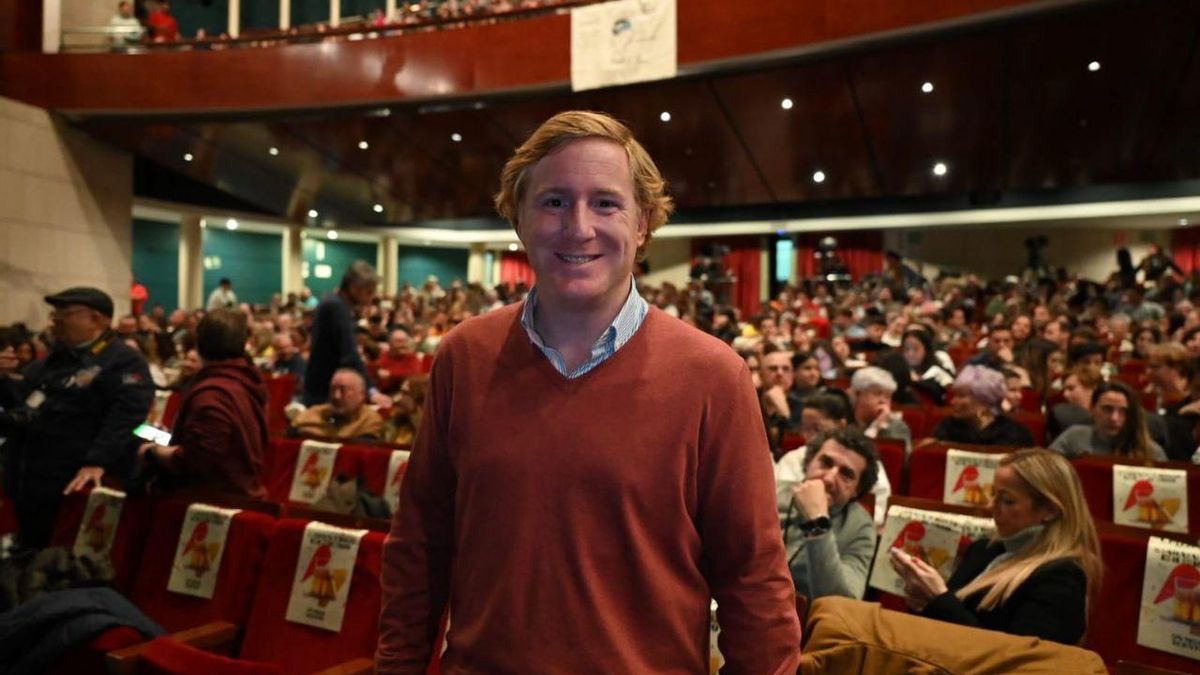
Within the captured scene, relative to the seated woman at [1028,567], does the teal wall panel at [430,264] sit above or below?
above

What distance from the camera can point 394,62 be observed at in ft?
30.9

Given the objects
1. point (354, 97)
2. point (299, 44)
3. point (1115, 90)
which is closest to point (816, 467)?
point (1115, 90)

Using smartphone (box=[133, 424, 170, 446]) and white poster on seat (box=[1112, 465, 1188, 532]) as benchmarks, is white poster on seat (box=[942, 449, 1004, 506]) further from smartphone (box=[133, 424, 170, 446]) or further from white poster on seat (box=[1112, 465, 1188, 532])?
smartphone (box=[133, 424, 170, 446])

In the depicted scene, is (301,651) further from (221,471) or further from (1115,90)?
(1115,90)

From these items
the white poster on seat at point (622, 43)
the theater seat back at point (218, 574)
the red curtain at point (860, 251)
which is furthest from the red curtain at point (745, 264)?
the theater seat back at point (218, 574)

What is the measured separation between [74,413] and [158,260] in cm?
1559

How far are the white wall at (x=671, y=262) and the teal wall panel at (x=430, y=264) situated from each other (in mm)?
4912

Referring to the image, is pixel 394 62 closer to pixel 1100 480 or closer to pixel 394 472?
pixel 394 472

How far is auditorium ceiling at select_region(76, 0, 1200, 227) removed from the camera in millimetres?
7477

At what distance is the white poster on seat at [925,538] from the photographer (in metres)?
2.58

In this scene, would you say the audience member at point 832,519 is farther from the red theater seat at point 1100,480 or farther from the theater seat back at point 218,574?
the theater seat back at point 218,574

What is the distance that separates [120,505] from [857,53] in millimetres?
6476

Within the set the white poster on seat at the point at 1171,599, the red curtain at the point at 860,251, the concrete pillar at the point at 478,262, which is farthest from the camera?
the concrete pillar at the point at 478,262

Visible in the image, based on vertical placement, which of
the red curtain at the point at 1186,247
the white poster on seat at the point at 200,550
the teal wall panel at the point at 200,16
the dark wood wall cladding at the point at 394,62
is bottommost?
the white poster on seat at the point at 200,550
